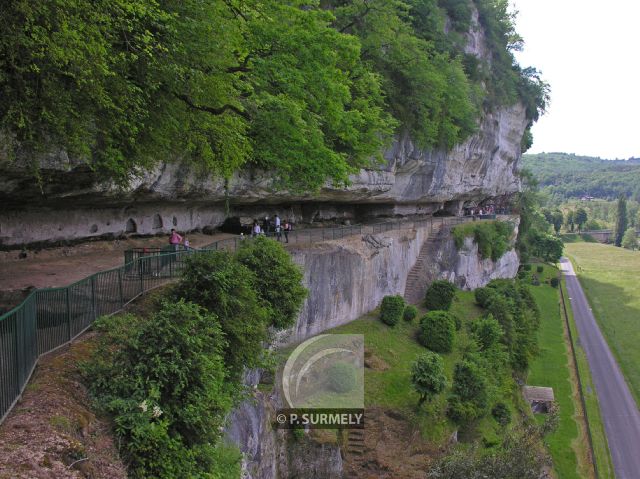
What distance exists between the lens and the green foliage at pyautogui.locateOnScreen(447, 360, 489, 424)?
18.8 meters

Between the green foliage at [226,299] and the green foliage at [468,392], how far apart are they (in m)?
11.4

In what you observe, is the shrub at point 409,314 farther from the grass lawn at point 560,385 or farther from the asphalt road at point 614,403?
the asphalt road at point 614,403

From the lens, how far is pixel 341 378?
17.0m

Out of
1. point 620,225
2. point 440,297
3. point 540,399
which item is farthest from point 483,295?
point 620,225

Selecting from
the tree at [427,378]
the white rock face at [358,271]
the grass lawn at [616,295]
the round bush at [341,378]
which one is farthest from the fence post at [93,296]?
the grass lawn at [616,295]

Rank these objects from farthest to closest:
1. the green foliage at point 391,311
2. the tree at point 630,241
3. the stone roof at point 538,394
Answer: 1. the tree at point 630,241
2. the stone roof at point 538,394
3. the green foliage at point 391,311

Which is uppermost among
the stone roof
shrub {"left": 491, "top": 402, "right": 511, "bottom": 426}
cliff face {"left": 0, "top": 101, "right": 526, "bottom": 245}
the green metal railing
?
cliff face {"left": 0, "top": 101, "right": 526, "bottom": 245}

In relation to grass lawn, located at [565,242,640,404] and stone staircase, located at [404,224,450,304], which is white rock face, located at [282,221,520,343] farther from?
grass lawn, located at [565,242,640,404]

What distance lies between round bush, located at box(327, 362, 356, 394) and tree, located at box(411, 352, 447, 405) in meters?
2.61

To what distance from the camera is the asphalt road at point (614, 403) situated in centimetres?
2423

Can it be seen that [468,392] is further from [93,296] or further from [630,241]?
[630,241]

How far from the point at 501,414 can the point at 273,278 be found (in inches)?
580

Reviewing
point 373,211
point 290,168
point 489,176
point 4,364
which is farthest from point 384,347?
point 489,176

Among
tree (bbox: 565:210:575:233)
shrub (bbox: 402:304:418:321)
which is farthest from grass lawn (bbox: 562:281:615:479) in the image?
tree (bbox: 565:210:575:233)
